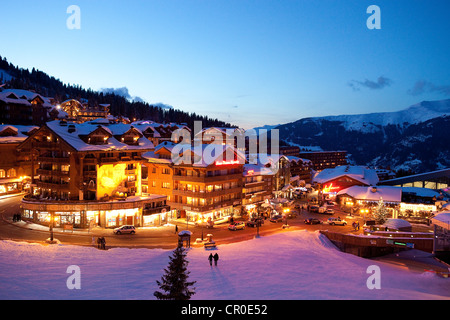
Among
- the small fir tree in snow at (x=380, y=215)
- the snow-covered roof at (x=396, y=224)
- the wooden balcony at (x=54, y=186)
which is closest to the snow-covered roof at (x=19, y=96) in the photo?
the wooden balcony at (x=54, y=186)

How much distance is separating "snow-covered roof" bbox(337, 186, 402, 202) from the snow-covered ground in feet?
116

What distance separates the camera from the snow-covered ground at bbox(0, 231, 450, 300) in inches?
981

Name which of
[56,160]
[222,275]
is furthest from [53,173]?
[222,275]

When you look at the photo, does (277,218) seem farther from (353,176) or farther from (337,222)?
(353,176)

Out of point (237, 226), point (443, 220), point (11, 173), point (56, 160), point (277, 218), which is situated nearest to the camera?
point (443, 220)

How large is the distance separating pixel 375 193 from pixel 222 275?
194ft

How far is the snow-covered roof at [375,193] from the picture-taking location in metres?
74.6

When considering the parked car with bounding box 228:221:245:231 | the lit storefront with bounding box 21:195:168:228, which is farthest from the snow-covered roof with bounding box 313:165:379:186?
the lit storefront with bounding box 21:195:168:228

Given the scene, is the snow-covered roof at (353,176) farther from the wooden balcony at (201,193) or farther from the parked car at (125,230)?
the parked car at (125,230)

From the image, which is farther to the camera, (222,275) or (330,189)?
(330,189)

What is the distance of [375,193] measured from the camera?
76938 millimetres

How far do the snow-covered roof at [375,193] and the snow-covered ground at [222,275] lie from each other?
3532 centimetres
